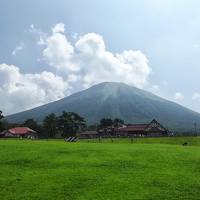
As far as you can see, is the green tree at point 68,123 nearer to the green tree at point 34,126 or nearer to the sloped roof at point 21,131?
the green tree at point 34,126

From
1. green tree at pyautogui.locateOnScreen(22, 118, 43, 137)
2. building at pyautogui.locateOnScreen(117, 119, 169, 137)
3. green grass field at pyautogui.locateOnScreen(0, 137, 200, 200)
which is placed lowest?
green grass field at pyautogui.locateOnScreen(0, 137, 200, 200)

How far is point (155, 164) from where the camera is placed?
2877cm

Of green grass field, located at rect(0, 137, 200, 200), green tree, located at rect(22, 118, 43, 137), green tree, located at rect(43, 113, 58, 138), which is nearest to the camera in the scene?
green grass field, located at rect(0, 137, 200, 200)

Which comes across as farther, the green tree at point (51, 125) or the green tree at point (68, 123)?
the green tree at point (51, 125)

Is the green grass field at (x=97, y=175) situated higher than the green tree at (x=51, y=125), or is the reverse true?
the green tree at (x=51, y=125)

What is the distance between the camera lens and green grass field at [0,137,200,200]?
69.5 ft

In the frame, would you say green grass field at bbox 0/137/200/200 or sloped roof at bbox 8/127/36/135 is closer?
green grass field at bbox 0/137/200/200

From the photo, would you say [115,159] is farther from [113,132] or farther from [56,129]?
[113,132]

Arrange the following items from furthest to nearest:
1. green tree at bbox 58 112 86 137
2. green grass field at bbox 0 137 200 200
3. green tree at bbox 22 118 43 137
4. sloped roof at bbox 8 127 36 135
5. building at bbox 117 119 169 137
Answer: building at bbox 117 119 169 137 < green tree at bbox 22 118 43 137 < sloped roof at bbox 8 127 36 135 < green tree at bbox 58 112 86 137 < green grass field at bbox 0 137 200 200

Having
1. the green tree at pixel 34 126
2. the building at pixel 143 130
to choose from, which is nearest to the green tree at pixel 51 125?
the green tree at pixel 34 126

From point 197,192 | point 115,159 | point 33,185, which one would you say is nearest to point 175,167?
point 115,159

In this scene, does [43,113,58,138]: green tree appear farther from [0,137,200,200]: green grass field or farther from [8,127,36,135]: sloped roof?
[0,137,200,200]: green grass field

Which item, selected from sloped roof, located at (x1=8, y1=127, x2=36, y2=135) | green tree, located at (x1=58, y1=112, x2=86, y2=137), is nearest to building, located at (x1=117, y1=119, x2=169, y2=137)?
green tree, located at (x1=58, y1=112, x2=86, y2=137)

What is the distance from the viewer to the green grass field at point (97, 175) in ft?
69.5
